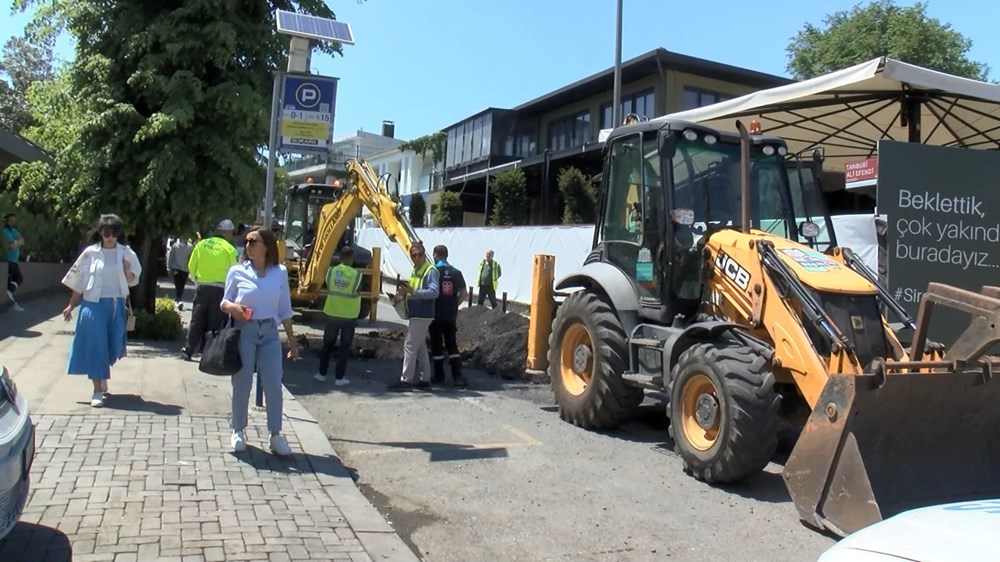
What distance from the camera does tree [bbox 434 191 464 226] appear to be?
3625 centimetres

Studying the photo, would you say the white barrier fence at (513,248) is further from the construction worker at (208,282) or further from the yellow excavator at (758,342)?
the yellow excavator at (758,342)

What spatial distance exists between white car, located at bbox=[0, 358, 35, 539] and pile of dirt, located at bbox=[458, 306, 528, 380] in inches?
308

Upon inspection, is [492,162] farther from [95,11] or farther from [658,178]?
[658,178]

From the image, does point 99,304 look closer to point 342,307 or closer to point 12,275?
point 342,307

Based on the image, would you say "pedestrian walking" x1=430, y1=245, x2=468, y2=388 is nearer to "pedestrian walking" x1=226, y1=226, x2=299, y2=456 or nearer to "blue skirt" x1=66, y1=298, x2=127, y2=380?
"blue skirt" x1=66, y1=298, x2=127, y2=380

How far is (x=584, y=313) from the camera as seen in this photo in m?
8.46

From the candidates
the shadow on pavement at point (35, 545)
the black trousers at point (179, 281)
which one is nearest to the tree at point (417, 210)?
the black trousers at point (179, 281)

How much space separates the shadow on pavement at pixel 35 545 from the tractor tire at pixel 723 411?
14.3 ft

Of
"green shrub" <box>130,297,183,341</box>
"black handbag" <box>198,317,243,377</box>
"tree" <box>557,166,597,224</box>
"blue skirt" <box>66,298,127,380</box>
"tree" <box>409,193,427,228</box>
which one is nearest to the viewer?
"black handbag" <box>198,317,243,377</box>

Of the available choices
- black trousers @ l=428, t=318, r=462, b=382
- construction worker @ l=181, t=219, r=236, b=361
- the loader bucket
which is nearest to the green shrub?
construction worker @ l=181, t=219, r=236, b=361

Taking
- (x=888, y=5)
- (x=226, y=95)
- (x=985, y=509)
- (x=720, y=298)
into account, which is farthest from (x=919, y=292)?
(x=888, y=5)

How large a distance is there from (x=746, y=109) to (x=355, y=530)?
8010 millimetres

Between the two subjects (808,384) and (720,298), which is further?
(720,298)

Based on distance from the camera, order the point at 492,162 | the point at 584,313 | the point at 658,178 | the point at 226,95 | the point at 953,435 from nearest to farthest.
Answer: the point at 953,435, the point at 658,178, the point at 584,313, the point at 226,95, the point at 492,162
